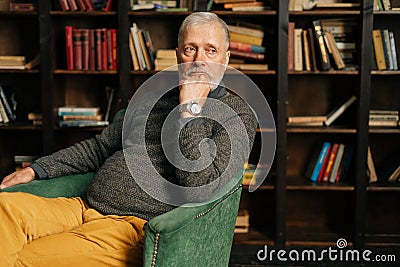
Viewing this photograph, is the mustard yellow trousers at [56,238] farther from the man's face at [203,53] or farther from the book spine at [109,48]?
the book spine at [109,48]

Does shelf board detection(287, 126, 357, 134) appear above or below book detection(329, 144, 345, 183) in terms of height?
above

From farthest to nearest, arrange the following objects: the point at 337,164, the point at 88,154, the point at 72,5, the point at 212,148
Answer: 1. the point at 337,164
2. the point at 72,5
3. the point at 88,154
4. the point at 212,148

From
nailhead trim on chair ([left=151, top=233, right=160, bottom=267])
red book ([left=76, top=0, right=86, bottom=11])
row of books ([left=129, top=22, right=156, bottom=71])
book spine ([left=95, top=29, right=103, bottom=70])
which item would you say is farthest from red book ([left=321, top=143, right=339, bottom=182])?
nailhead trim on chair ([left=151, top=233, right=160, bottom=267])

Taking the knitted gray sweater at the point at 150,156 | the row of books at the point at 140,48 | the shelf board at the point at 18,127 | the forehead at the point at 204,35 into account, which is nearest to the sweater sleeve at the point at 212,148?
the knitted gray sweater at the point at 150,156

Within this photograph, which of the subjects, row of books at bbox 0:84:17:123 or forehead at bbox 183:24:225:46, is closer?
forehead at bbox 183:24:225:46

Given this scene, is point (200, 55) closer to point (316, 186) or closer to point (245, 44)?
point (245, 44)

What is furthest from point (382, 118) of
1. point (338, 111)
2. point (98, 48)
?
point (98, 48)

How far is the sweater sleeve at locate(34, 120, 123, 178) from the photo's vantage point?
2465mm

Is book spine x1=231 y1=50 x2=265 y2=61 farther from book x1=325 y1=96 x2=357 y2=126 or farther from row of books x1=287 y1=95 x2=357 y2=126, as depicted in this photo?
book x1=325 y1=96 x2=357 y2=126

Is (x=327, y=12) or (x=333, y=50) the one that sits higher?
(x=327, y=12)

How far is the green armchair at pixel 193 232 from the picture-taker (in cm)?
Answer: 175

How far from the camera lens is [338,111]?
11.8ft

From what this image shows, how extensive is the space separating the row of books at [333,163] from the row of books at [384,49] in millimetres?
500

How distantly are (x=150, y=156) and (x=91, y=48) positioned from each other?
1473 mm
